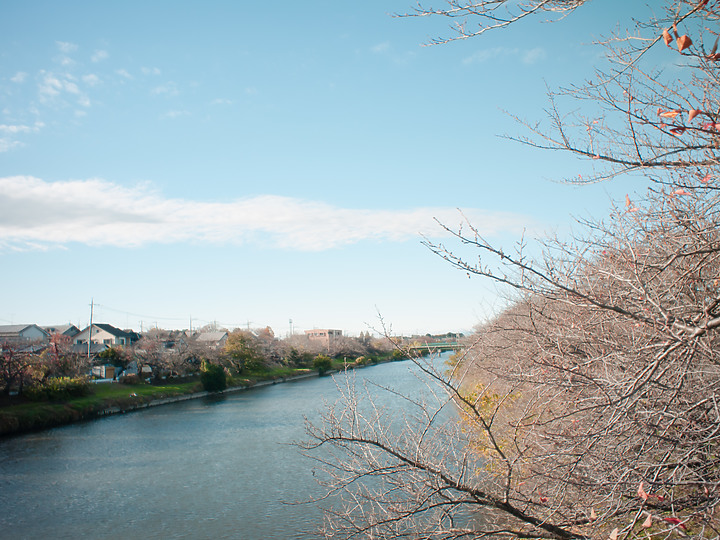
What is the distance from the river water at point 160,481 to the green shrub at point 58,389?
328 centimetres

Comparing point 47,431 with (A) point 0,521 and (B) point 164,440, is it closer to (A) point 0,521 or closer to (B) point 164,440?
(B) point 164,440

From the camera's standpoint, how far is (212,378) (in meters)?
36.4

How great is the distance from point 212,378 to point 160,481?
22.5 metres

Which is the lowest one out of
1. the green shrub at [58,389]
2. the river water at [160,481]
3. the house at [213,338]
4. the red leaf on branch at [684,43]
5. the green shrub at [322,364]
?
the river water at [160,481]

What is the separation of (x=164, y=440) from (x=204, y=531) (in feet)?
33.4

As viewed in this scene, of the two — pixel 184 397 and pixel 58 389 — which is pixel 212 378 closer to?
pixel 184 397

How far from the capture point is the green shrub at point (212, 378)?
36.3 metres

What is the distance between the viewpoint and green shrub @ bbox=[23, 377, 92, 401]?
25.2 metres

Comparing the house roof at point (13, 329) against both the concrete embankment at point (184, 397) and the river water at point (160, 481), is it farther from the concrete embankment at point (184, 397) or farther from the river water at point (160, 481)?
the river water at point (160, 481)

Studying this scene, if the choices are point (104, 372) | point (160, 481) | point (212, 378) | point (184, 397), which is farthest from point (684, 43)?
point (104, 372)

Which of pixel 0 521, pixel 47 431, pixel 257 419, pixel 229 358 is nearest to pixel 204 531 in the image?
pixel 0 521

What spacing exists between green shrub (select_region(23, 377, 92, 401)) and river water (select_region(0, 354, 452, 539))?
3281 millimetres

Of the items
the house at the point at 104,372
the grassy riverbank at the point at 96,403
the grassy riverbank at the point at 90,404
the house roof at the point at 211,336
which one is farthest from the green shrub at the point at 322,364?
the house at the point at 104,372

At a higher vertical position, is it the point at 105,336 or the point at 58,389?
the point at 105,336
